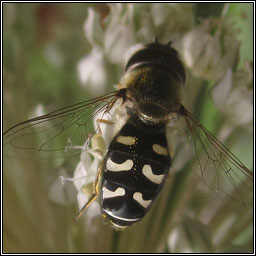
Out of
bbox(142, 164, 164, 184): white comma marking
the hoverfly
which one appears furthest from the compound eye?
bbox(142, 164, 164, 184): white comma marking

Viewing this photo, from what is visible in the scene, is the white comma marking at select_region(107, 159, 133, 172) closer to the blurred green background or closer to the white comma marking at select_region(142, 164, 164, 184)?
the white comma marking at select_region(142, 164, 164, 184)

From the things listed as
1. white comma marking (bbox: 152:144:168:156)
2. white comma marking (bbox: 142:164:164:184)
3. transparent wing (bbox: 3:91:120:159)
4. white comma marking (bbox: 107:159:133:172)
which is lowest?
white comma marking (bbox: 142:164:164:184)

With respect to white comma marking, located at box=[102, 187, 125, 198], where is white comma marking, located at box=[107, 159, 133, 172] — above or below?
above

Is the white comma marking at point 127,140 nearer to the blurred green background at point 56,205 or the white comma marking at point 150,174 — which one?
the white comma marking at point 150,174

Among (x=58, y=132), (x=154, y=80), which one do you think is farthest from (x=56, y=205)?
(x=154, y=80)

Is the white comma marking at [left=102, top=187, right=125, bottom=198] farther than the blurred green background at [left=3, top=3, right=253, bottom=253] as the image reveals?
No

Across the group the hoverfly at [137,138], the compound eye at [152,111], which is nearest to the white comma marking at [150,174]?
the hoverfly at [137,138]
